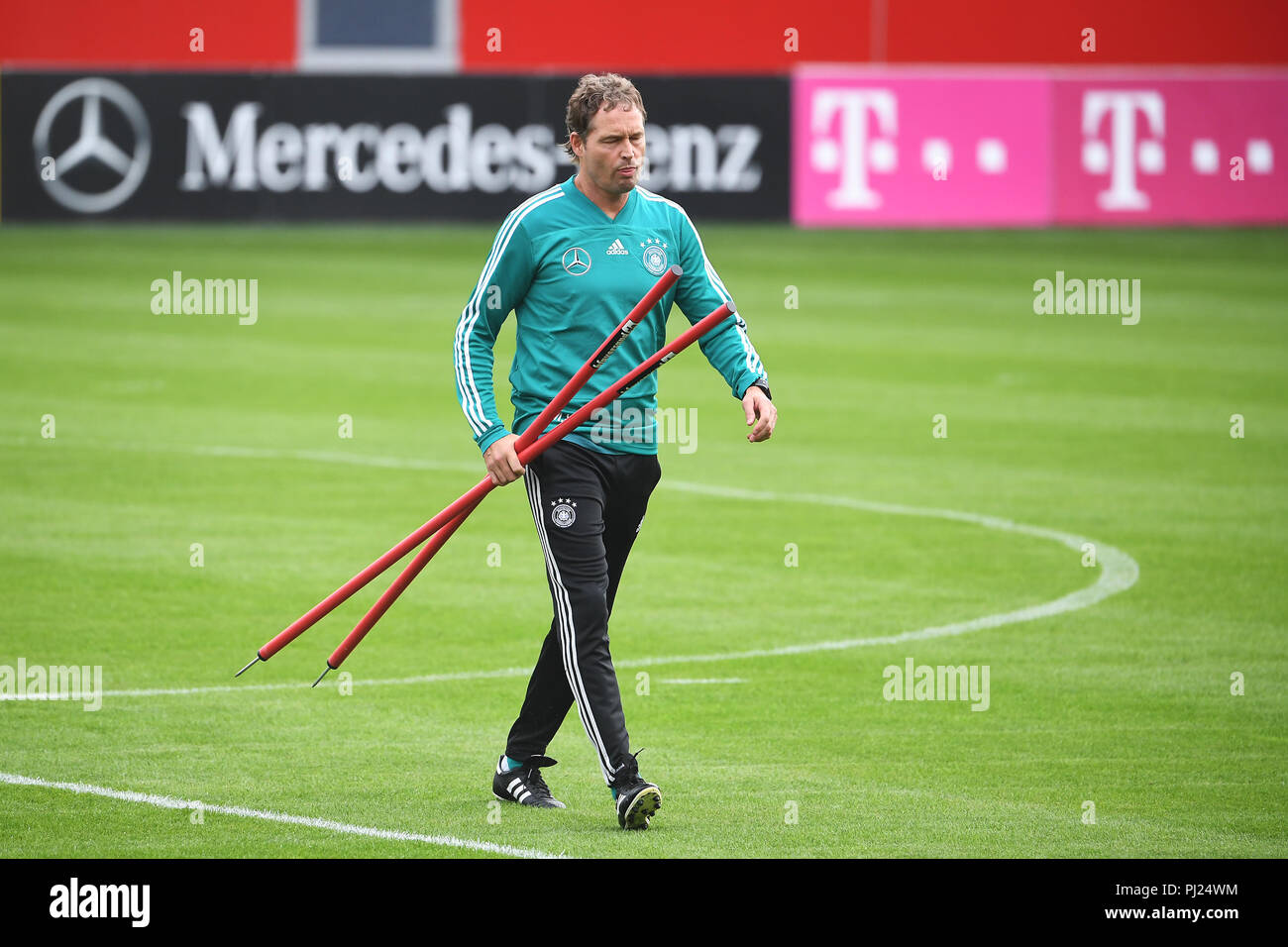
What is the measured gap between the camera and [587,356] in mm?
7121

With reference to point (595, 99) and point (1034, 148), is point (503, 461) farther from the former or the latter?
point (1034, 148)

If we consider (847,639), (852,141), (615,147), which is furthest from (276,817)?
(852,141)

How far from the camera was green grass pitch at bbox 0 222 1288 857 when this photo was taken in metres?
7.46

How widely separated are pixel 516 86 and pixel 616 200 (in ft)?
71.0

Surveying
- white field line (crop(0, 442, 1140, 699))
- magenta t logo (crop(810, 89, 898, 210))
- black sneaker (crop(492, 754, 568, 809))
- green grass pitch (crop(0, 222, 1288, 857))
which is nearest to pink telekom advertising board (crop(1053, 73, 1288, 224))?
magenta t logo (crop(810, 89, 898, 210))

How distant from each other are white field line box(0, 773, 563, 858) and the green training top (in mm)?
1247

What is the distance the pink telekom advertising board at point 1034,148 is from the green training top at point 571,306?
21962 mm

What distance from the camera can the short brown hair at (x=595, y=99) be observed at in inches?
273

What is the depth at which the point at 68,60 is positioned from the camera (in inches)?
1462

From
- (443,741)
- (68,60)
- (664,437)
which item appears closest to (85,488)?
(664,437)

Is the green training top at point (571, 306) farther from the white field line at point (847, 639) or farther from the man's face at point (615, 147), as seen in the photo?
the white field line at point (847, 639)

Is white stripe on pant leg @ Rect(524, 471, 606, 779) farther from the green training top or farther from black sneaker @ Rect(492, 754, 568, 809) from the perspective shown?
black sneaker @ Rect(492, 754, 568, 809)

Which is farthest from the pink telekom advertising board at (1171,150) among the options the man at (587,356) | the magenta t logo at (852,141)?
the man at (587,356)

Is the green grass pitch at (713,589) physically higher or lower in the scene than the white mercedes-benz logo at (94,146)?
lower
